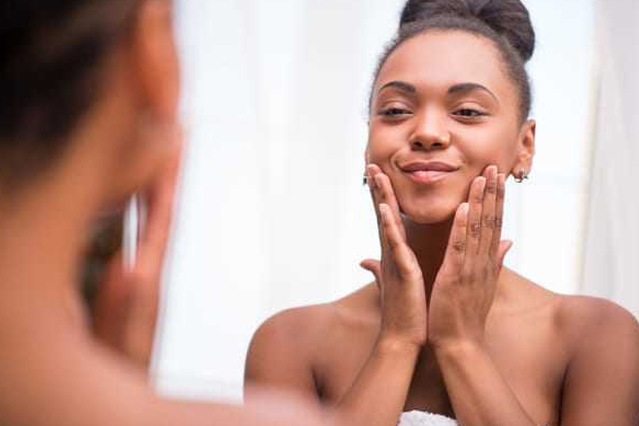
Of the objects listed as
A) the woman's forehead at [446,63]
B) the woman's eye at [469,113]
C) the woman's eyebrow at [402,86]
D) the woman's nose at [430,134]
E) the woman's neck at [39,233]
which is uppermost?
the woman's forehead at [446,63]

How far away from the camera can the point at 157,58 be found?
1.12 ft

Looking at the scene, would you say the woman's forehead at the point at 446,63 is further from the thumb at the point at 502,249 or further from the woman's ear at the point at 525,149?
the thumb at the point at 502,249

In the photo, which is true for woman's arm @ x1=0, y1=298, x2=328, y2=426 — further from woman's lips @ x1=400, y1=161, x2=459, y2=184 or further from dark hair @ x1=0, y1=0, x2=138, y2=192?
woman's lips @ x1=400, y1=161, x2=459, y2=184

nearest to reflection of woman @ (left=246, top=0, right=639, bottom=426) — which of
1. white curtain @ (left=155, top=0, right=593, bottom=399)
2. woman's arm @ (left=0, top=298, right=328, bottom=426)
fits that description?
white curtain @ (left=155, top=0, right=593, bottom=399)

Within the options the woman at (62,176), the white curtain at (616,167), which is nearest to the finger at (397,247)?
the white curtain at (616,167)

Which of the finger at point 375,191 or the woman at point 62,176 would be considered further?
the finger at point 375,191

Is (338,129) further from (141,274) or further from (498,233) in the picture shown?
(141,274)

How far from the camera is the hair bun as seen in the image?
1299 mm

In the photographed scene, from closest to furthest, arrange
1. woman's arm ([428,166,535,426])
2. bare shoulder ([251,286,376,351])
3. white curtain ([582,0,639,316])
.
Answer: woman's arm ([428,166,535,426])
bare shoulder ([251,286,376,351])
white curtain ([582,0,639,316])

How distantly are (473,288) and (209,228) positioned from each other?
0.55 metres

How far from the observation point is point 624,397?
1140 mm

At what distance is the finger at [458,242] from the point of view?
113 centimetres

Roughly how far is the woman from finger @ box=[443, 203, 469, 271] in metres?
0.82

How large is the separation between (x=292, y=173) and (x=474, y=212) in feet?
1.66
